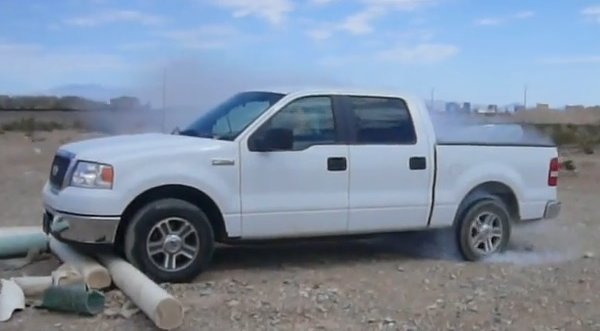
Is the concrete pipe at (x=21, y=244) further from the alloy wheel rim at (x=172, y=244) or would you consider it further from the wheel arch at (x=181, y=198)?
the alloy wheel rim at (x=172, y=244)

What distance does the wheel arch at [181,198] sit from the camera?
27.1ft

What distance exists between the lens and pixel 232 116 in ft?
A: 30.4

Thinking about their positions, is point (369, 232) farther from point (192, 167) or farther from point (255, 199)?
point (192, 167)

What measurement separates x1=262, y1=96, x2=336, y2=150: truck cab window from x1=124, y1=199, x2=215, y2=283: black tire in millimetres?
1134

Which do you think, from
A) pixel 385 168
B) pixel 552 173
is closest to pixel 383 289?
pixel 385 168

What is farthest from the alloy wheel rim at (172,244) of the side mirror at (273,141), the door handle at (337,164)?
the door handle at (337,164)

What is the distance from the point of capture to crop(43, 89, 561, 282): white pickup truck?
27.0 feet

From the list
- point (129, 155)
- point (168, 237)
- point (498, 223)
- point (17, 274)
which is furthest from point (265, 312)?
point (498, 223)

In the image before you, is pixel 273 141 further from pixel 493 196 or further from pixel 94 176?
pixel 493 196

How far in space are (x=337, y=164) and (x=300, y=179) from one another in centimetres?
43

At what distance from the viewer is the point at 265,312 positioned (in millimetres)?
7391

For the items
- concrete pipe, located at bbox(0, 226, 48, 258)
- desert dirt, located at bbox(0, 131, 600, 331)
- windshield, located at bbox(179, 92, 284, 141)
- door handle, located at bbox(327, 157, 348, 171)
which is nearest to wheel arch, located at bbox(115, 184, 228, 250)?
desert dirt, located at bbox(0, 131, 600, 331)

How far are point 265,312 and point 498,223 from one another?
3766mm

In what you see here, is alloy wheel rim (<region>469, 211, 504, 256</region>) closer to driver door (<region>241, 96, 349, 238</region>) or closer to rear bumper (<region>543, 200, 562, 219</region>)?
rear bumper (<region>543, 200, 562, 219</region>)
